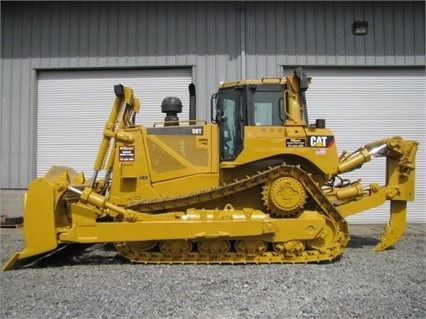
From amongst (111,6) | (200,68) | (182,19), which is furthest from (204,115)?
(111,6)

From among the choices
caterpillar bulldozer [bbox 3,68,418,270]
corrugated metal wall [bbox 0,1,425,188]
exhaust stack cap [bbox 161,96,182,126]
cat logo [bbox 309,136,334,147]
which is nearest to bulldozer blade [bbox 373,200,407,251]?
caterpillar bulldozer [bbox 3,68,418,270]

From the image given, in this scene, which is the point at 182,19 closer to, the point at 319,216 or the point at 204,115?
the point at 204,115

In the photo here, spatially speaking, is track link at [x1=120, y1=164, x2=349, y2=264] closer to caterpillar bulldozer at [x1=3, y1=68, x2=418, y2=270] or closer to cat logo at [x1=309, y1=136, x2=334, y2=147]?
caterpillar bulldozer at [x1=3, y1=68, x2=418, y2=270]

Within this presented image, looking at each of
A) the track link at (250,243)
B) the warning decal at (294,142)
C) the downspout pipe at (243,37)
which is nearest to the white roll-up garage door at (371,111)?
the downspout pipe at (243,37)

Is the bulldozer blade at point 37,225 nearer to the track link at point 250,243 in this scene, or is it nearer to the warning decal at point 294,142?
the track link at point 250,243

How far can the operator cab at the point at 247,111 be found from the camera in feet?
22.5

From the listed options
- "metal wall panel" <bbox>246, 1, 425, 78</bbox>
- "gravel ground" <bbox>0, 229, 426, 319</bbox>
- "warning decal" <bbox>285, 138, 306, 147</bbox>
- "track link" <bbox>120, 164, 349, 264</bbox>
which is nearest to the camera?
"gravel ground" <bbox>0, 229, 426, 319</bbox>

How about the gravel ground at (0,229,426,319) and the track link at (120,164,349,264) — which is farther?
the track link at (120,164,349,264)

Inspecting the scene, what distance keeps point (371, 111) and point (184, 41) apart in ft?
17.8

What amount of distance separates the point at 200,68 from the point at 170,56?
86 centimetres

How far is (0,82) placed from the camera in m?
11.7

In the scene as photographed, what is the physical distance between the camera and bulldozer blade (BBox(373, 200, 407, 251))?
7.16 m

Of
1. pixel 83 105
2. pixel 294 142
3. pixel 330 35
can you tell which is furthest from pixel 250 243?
pixel 330 35

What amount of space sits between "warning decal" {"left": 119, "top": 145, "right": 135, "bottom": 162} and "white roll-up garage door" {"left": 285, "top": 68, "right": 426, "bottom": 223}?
629 centimetres
